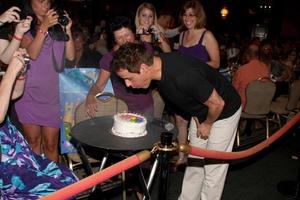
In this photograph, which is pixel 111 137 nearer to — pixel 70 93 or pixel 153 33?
pixel 70 93

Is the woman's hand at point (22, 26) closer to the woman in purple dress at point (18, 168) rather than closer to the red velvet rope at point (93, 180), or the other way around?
the woman in purple dress at point (18, 168)

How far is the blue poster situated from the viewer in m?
3.20

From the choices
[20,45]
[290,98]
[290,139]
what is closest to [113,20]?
[20,45]

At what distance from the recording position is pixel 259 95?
14.9ft

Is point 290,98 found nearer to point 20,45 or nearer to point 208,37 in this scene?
point 208,37

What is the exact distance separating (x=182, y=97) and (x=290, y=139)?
3487 mm

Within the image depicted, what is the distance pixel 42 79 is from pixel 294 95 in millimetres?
3565

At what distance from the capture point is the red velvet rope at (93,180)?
5.34ft

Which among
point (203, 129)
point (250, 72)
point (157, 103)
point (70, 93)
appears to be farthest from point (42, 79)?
point (250, 72)

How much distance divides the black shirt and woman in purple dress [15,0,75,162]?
1.05m

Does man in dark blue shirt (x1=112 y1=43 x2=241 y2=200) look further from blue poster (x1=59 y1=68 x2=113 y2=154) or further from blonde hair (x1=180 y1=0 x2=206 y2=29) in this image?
blonde hair (x1=180 y1=0 x2=206 y2=29)

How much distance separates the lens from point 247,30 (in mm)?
19422

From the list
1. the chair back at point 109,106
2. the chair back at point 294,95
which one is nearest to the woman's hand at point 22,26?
the chair back at point 109,106

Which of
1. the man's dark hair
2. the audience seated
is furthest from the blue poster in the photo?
the audience seated
